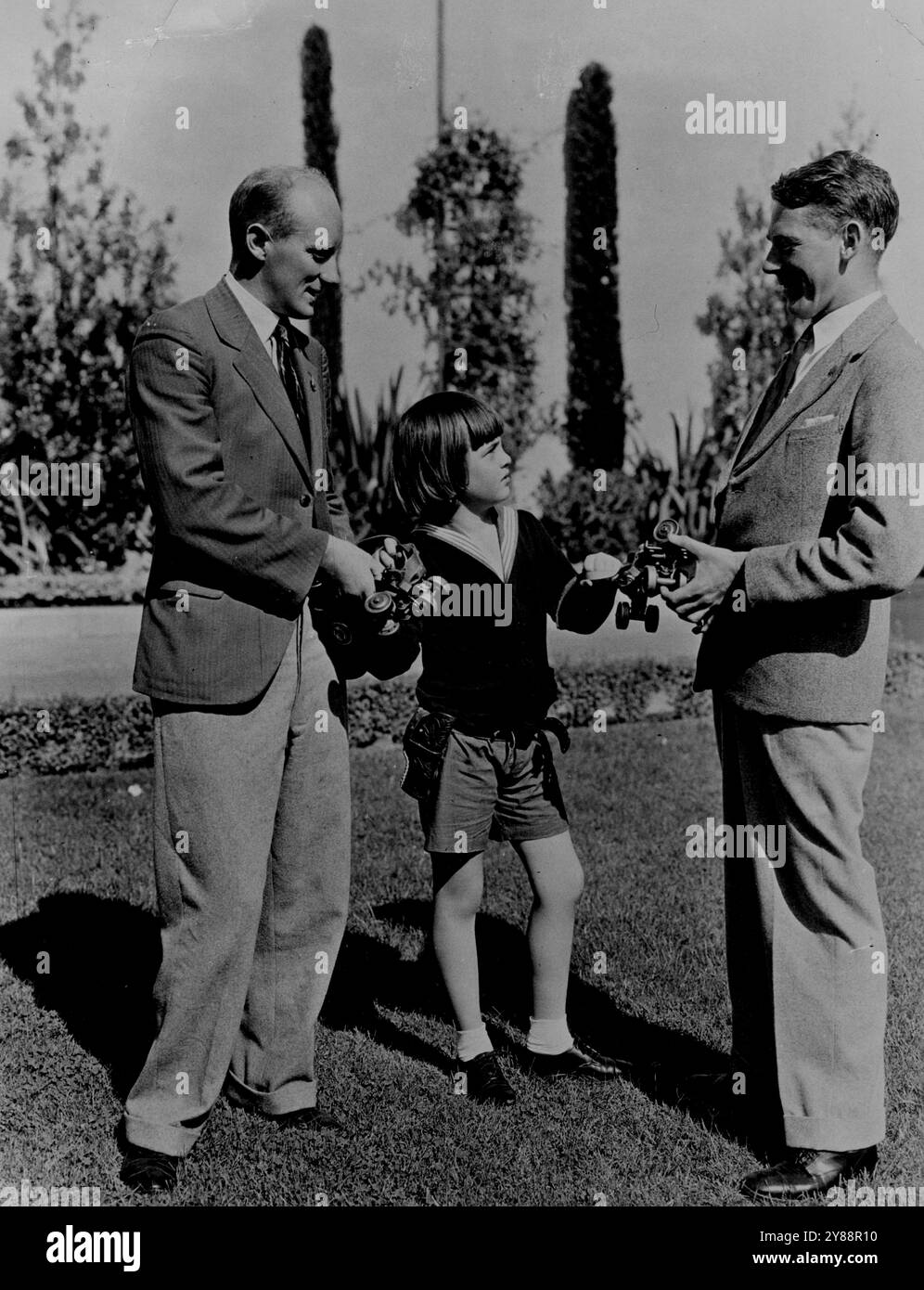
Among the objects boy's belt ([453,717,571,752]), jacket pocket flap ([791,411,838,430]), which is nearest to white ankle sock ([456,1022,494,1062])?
boy's belt ([453,717,571,752])

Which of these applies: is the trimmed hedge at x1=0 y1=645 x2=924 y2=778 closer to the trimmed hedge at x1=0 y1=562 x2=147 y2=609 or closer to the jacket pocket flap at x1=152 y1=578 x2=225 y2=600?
the trimmed hedge at x1=0 y1=562 x2=147 y2=609

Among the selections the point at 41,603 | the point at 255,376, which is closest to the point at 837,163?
the point at 255,376

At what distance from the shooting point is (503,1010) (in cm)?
421

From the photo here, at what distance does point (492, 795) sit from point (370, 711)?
4062 millimetres

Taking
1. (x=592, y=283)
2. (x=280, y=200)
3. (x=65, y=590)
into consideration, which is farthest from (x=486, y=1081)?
(x=592, y=283)

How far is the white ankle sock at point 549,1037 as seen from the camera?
3750 millimetres

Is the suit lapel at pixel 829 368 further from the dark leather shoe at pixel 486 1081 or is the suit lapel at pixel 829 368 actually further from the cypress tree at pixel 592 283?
the cypress tree at pixel 592 283

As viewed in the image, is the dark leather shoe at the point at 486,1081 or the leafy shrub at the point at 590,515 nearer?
the dark leather shoe at the point at 486,1081

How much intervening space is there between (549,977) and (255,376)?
5.97 feet

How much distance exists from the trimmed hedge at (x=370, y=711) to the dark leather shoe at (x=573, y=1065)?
303 cm

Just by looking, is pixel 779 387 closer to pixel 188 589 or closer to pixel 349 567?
pixel 349 567

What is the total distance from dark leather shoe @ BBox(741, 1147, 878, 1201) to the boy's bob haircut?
6.19 feet

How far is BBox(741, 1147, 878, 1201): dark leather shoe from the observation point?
10.2 ft

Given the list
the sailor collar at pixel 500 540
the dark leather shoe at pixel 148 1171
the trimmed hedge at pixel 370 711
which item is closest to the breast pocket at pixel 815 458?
the sailor collar at pixel 500 540
